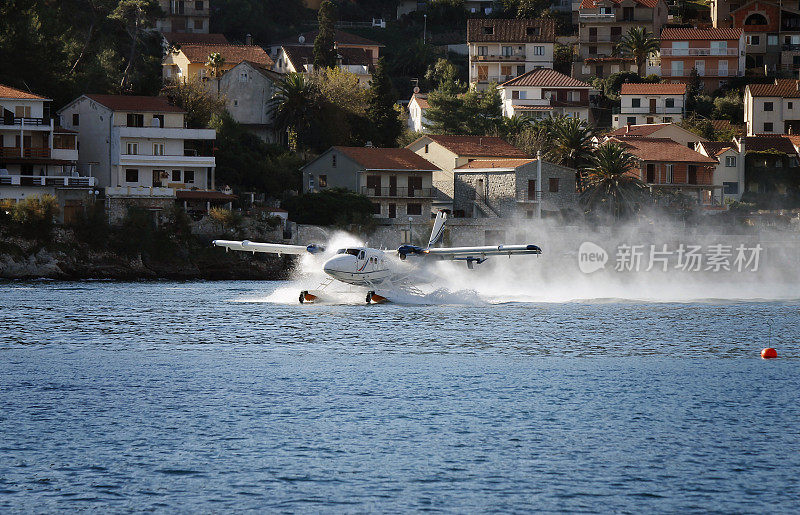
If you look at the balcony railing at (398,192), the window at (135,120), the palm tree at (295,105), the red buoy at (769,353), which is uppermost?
the palm tree at (295,105)

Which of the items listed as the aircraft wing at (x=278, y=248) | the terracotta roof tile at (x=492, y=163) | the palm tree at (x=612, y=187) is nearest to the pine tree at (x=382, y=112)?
the terracotta roof tile at (x=492, y=163)

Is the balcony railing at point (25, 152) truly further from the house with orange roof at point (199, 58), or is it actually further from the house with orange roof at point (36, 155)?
the house with orange roof at point (199, 58)

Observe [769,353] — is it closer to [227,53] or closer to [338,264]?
[338,264]

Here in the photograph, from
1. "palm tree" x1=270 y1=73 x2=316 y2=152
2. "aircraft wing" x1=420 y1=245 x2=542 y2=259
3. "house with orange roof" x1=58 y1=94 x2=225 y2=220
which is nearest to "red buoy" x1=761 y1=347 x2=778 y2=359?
"aircraft wing" x1=420 y1=245 x2=542 y2=259

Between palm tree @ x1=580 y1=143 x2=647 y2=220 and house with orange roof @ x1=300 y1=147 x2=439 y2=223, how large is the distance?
43.2 ft

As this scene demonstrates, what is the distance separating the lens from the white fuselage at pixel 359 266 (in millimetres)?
50812

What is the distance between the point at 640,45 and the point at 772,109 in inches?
729

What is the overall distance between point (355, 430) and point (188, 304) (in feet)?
103

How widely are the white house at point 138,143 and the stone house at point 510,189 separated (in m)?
21.7

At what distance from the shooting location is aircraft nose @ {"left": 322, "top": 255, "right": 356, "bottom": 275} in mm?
50625

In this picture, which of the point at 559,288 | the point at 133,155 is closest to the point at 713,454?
the point at 559,288

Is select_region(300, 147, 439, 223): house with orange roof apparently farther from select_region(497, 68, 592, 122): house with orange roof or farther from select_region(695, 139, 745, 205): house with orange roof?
select_region(497, 68, 592, 122): house with orange roof

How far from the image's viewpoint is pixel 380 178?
9175 cm

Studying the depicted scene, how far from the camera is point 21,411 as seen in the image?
30875 millimetres
